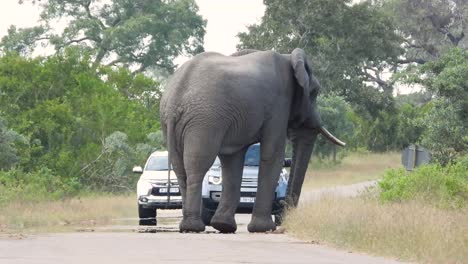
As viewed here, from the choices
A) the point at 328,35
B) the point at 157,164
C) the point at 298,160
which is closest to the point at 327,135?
the point at 298,160

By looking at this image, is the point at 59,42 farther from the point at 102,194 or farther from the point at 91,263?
the point at 91,263

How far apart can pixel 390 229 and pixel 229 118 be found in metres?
5.45

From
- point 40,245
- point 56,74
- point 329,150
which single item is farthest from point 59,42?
point 40,245

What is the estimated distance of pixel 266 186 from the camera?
1025 inches

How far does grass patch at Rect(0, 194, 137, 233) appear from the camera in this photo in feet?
89.7

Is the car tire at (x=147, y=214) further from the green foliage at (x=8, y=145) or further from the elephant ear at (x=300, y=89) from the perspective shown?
the elephant ear at (x=300, y=89)

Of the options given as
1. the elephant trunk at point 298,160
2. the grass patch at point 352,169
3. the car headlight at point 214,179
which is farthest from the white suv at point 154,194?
the grass patch at point 352,169

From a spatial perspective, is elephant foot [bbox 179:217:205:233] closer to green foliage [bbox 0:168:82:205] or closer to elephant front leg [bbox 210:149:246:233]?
elephant front leg [bbox 210:149:246:233]

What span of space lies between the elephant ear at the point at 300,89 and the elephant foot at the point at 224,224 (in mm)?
2812

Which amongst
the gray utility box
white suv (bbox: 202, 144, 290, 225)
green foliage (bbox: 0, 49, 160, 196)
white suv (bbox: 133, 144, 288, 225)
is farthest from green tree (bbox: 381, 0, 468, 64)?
white suv (bbox: 202, 144, 290, 225)

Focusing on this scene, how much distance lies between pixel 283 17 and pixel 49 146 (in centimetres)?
2655

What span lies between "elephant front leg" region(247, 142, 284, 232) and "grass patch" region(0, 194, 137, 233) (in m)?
3.36

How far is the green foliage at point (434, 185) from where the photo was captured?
2784 cm

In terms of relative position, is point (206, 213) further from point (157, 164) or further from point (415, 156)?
point (415, 156)
